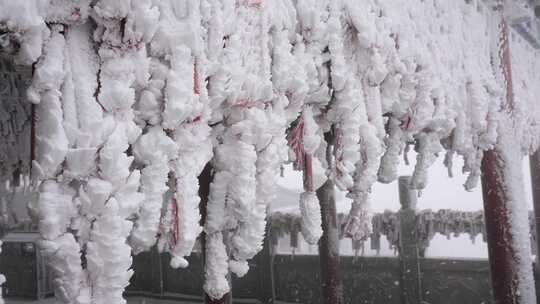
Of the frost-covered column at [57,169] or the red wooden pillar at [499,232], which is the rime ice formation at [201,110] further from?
the red wooden pillar at [499,232]

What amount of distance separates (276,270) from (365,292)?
6.70 ft

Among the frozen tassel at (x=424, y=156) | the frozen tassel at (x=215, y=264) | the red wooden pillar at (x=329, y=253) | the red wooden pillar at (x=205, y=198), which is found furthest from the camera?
the red wooden pillar at (x=329, y=253)

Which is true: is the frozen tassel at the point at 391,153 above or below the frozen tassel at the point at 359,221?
above

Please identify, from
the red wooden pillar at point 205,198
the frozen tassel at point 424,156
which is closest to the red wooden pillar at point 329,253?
the frozen tassel at point 424,156

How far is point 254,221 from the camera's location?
1.78 meters

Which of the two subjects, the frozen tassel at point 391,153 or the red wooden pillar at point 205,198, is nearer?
the red wooden pillar at point 205,198

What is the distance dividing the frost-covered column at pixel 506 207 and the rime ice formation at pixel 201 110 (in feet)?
4.96

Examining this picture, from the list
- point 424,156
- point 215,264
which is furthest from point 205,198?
point 424,156

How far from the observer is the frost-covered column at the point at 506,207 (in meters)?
4.36

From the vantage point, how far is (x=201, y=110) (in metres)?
1.54

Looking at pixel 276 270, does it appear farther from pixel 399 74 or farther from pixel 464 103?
pixel 399 74

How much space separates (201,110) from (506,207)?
402 centimetres

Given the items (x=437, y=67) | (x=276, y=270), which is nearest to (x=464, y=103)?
(x=437, y=67)

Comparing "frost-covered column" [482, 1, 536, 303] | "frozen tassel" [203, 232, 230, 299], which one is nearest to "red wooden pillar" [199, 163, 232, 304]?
"frozen tassel" [203, 232, 230, 299]
